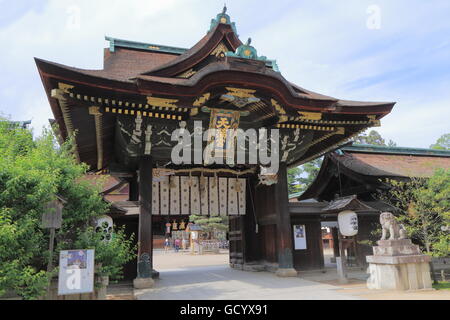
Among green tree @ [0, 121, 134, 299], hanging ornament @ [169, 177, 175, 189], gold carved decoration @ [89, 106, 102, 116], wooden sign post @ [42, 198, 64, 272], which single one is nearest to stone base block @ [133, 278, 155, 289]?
green tree @ [0, 121, 134, 299]

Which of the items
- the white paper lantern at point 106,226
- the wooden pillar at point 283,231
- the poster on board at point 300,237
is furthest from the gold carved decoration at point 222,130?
the poster on board at point 300,237

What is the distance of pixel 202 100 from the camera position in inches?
390

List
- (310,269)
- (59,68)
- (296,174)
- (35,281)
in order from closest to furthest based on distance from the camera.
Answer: (35,281), (59,68), (310,269), (296,174)

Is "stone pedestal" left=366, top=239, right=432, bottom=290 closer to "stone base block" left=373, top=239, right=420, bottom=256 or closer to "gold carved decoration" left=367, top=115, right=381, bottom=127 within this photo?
"stone base block" left=373, top=239, right=420, bottom=256

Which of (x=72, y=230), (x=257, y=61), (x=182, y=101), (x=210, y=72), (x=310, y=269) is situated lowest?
(x=310, y=269)

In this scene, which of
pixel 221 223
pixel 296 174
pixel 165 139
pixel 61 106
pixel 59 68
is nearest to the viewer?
pixel 59 68

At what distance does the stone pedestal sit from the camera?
8398 millimetres

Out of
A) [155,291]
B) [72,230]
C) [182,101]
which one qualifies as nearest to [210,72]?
[182,101]

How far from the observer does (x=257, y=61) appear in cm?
1034

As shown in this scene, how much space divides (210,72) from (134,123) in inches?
109

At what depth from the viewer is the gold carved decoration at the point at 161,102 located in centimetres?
945

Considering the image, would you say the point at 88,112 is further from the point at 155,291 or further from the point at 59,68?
the point at 155,291

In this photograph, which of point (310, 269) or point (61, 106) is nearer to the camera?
point (61, 106)

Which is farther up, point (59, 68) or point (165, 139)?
point (59, 68)
